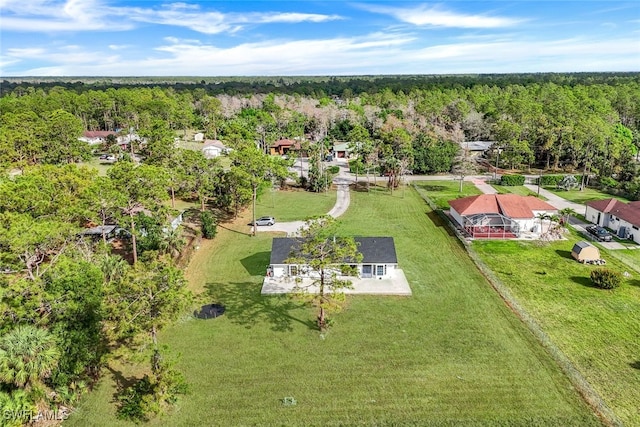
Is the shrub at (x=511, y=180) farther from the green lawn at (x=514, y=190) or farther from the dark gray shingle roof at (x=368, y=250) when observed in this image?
Answer: the dark gray shingle roof at (x=368, y=250)

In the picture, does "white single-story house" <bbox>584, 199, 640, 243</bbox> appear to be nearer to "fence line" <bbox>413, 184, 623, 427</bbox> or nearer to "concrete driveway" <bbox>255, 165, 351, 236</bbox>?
Result: "fence line" <bbox>413, 184, 623, 427</bbox>

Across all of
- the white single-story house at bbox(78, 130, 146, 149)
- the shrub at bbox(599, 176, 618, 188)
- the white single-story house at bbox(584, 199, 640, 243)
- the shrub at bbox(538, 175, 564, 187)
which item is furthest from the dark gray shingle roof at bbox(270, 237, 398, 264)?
the white single-story house at bbox(78, 130, 146, 149)

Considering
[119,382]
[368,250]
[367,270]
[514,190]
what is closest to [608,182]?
[514,190]

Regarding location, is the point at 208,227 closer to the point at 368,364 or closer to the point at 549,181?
the point at 368,364

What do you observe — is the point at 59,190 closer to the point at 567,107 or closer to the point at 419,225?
the point at 419,225

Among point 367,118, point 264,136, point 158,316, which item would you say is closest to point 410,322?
point 158,316
